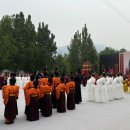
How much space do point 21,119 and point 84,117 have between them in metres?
2.19

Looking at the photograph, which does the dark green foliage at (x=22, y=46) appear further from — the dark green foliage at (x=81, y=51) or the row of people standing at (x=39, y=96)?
the row of people standing at (x=39, y=96)

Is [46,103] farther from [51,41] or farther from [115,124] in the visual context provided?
[51,41]

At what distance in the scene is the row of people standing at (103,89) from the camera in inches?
598

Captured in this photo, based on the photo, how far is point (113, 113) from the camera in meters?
12.1

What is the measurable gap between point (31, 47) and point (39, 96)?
3930 centimetres

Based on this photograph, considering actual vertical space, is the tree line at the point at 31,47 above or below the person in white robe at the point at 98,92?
above

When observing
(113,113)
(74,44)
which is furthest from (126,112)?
(74,44)

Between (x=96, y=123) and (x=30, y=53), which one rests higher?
(x=30, y=53)

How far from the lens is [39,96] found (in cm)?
1113

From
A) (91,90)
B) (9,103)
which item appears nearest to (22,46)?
(91,90)

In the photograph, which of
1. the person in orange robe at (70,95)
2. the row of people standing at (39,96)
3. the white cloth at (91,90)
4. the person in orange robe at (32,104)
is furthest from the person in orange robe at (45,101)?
the white cloth at (91,90)

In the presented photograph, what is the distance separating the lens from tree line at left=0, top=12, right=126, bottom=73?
47750mm

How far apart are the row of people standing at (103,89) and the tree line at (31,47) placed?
3169 centimetres

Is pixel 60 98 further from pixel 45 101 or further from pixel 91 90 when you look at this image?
pixel 91 90
